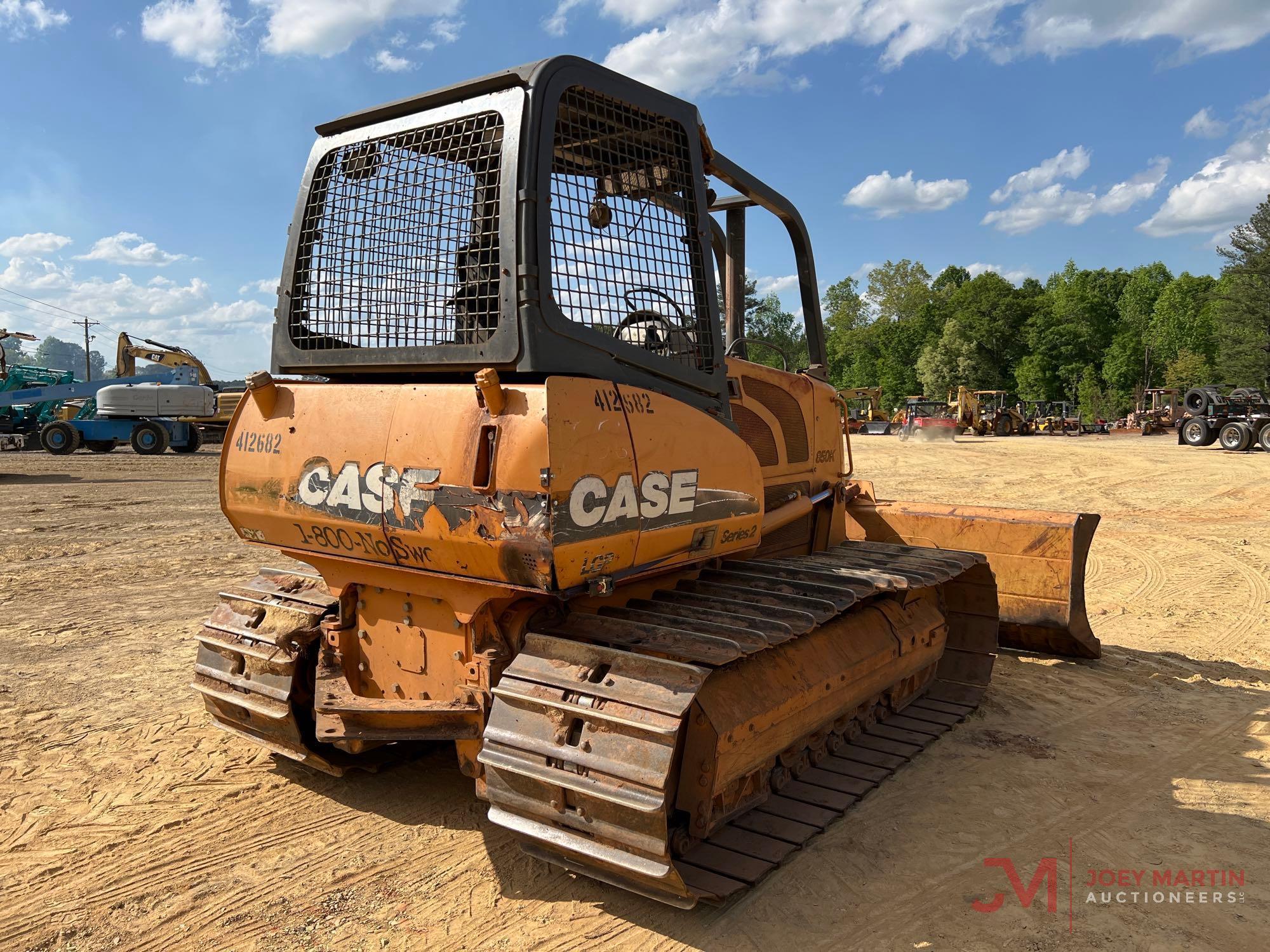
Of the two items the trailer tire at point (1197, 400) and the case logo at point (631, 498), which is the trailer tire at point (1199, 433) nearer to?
the trailer tire at point (1197, 400)

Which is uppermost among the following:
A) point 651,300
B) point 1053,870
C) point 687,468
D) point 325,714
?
point 651,300

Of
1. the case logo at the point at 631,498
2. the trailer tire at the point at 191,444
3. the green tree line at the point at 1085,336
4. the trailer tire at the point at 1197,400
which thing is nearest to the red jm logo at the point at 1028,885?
the case logo at the point at 631,498

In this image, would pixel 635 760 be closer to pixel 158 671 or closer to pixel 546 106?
pixel 546 106

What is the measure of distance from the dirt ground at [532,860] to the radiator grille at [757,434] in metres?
1.81

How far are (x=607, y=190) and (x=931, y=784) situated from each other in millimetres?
3304

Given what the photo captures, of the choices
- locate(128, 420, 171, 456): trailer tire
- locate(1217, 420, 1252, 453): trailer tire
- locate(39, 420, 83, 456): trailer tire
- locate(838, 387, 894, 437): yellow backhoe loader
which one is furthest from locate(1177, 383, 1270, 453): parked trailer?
locate(39, 420, 83, 456): trailer tire

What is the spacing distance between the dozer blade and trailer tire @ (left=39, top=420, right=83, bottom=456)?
27.8 metres

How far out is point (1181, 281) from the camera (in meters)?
69.8

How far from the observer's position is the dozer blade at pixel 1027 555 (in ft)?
21.6

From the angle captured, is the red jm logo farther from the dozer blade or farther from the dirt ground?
the dozer blade

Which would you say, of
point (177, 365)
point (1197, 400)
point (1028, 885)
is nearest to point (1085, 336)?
point (1197, 400)

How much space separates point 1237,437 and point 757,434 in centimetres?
2956

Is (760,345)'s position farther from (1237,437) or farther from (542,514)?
(1237,437)

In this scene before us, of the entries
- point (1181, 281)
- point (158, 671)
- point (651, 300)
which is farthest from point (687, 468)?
point (1181, 281)
